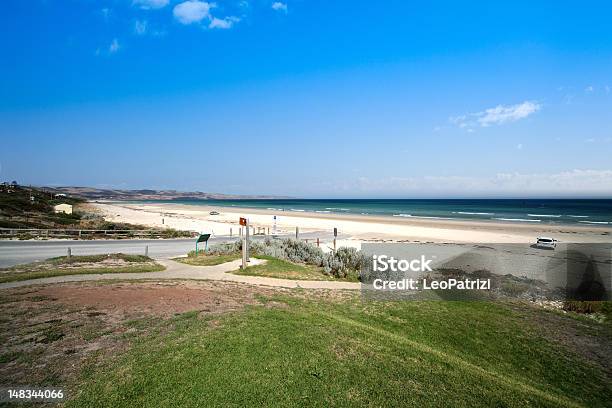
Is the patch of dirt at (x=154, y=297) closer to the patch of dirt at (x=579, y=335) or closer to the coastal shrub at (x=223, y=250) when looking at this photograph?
the coastal shrub at (x=223, y=250)

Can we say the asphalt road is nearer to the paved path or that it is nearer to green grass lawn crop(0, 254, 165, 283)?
green grass lawn crop(0, 254, 165, 283)

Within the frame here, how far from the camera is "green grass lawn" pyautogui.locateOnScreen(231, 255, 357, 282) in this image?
1639 cm

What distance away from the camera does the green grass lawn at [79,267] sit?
14261 millimetres

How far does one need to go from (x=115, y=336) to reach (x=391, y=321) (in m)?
7.42

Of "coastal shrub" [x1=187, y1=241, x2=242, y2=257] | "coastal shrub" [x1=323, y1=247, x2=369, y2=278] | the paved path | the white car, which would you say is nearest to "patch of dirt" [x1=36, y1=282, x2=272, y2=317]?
the paved path

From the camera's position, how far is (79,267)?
16609 millimetres

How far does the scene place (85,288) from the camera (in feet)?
38.5

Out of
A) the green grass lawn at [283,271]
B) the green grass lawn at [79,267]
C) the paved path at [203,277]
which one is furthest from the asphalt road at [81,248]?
the green grass lawn at [283,271]

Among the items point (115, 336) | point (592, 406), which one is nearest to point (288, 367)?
point (115, 336)

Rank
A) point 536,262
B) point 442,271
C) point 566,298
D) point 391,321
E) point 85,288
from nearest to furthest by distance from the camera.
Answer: point 391,321 < point 85,288 < point 566,298 < point 442,271 < point 536,262

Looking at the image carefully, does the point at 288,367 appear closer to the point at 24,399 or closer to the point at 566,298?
the point at 24,399

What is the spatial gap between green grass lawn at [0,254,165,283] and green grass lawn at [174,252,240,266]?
1.80 m

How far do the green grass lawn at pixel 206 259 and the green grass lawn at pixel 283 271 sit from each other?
249 centimetres

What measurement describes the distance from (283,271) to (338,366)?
35.0ft
